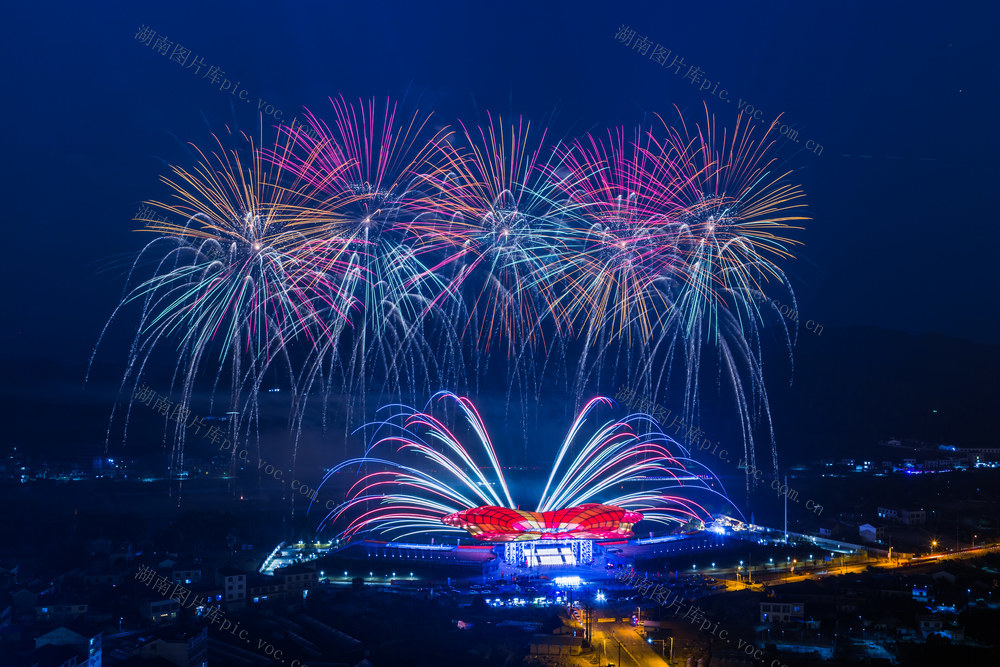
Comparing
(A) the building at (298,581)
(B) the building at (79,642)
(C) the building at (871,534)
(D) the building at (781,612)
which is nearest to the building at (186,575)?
(A) the building at (298,581)

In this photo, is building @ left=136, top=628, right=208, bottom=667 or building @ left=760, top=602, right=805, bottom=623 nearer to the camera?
building @ left=136, top=628, right=208, bottom=667

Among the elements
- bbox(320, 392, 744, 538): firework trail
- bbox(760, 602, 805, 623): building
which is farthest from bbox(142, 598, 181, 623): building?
bbox(760, 602, 805, 623): building

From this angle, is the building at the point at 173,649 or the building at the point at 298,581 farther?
the building at the point at 298,581

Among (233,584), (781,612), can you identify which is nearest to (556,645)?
(781,612)

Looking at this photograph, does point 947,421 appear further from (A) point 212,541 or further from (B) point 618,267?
(A) point 212,541

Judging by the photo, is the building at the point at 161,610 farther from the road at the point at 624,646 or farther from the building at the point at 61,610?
the road at the point at 624,646

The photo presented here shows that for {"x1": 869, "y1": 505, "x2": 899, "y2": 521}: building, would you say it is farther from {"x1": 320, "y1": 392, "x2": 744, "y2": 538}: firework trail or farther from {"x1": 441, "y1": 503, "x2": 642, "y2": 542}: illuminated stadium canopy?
{"x1": 441, "y1": 503, "x2": 642, "y2": 542}: illuminated stadium canopy
